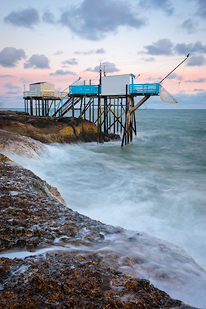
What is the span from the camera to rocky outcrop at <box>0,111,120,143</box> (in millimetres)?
15078

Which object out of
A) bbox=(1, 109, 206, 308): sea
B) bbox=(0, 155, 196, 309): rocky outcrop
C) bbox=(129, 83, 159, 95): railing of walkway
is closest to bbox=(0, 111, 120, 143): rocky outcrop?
bbox=(1, 109, 206, 308): sea

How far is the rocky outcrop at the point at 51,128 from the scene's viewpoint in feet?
49.5

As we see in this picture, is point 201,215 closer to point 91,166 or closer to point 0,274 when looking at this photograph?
point 0,274

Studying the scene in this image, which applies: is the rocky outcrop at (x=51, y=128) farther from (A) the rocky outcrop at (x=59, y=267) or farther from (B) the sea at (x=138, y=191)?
(A) the rocky outcrop at (x=59, y=267)

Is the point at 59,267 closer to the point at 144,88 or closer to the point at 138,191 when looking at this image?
the point at 138,191

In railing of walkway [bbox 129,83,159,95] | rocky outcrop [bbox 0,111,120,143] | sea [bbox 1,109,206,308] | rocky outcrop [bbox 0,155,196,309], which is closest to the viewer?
rocky outcrop [bbox 0,155,196,309]

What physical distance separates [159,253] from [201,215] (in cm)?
406

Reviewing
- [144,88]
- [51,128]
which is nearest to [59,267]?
[51,128]

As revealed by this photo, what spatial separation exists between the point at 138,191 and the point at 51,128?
1026 centimetres

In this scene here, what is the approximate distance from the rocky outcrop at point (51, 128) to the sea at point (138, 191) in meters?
1.04

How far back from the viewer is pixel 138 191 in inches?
360

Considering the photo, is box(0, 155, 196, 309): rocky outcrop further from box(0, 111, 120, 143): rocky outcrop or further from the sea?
box(0, 111, 120, 143): rocky outcrop

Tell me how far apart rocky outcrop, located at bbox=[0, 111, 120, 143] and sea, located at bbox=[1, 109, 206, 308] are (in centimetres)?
104

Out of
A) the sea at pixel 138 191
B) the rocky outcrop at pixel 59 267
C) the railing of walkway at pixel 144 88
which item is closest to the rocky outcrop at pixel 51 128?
the sea at pixel 138 191
